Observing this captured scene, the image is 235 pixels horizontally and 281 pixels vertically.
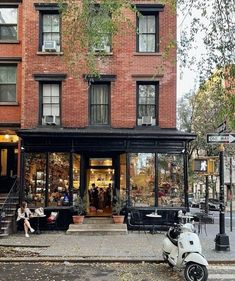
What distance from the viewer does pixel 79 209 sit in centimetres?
1964

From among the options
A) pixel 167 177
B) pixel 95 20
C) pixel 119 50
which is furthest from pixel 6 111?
pixel 95 20

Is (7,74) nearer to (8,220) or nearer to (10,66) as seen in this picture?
(10,66)

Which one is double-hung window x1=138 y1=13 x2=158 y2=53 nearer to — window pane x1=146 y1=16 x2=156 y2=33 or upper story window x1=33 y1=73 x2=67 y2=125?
window pane x1=146 y1=16 x2=156 y2=33

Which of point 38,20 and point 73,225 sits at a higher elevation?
point 38,20

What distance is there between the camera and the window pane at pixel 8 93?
21.6 metres

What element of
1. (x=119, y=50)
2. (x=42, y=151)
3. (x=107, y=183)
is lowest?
(x=107, y=183)

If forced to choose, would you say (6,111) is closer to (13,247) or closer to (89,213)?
(89,213)

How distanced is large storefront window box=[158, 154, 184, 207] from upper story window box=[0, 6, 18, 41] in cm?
858

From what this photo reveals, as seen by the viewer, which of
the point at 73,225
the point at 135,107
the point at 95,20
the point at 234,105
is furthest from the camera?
the point at 135,107

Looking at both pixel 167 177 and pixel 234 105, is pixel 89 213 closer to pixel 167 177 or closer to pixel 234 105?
pixel 167 177

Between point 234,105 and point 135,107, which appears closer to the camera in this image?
point 234,105

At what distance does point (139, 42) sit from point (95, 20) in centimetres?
963

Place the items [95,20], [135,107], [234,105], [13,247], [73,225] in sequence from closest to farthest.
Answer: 1. [234,105]
2. [95,20]
3. [13,247]
4. [73,225]
5. [135,107]

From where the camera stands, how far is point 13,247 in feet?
51.0
